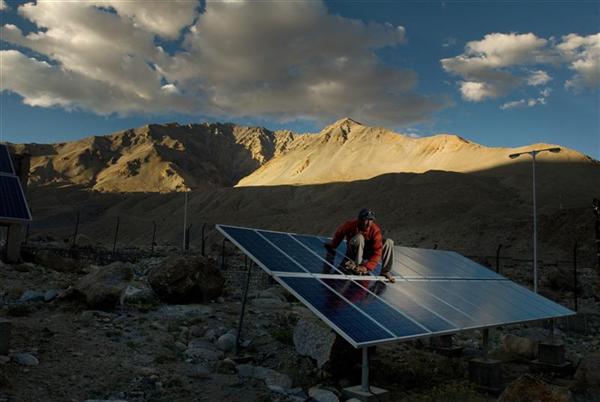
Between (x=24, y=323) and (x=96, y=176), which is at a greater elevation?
(x=96, y=176)

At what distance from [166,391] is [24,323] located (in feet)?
15.6

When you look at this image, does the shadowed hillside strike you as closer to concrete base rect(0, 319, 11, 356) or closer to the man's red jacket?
the man's red jacket

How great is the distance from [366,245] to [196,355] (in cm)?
446

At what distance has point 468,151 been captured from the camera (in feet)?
393

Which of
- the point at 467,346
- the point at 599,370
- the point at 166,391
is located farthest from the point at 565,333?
the point at 166,391

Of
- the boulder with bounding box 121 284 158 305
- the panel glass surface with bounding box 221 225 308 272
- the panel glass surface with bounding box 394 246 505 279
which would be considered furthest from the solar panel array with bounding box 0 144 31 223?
the panel glass surface with bounding box 394 246 505 279

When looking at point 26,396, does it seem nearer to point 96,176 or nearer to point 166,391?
point 166,391

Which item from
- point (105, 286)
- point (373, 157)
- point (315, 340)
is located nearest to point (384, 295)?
point (315, 340)

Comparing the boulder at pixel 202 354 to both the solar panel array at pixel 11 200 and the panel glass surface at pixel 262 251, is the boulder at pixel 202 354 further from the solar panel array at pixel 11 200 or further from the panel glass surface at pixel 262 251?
the solar panel array at pixel 11 200

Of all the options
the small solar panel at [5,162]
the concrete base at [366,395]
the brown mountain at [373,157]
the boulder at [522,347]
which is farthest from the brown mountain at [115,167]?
the concrete base at [366,395]

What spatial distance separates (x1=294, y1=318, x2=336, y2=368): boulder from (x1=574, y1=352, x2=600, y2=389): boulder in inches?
240

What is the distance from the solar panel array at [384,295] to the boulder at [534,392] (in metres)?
1.55

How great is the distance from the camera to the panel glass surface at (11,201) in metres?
10.6

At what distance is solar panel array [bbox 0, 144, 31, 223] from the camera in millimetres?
10336
